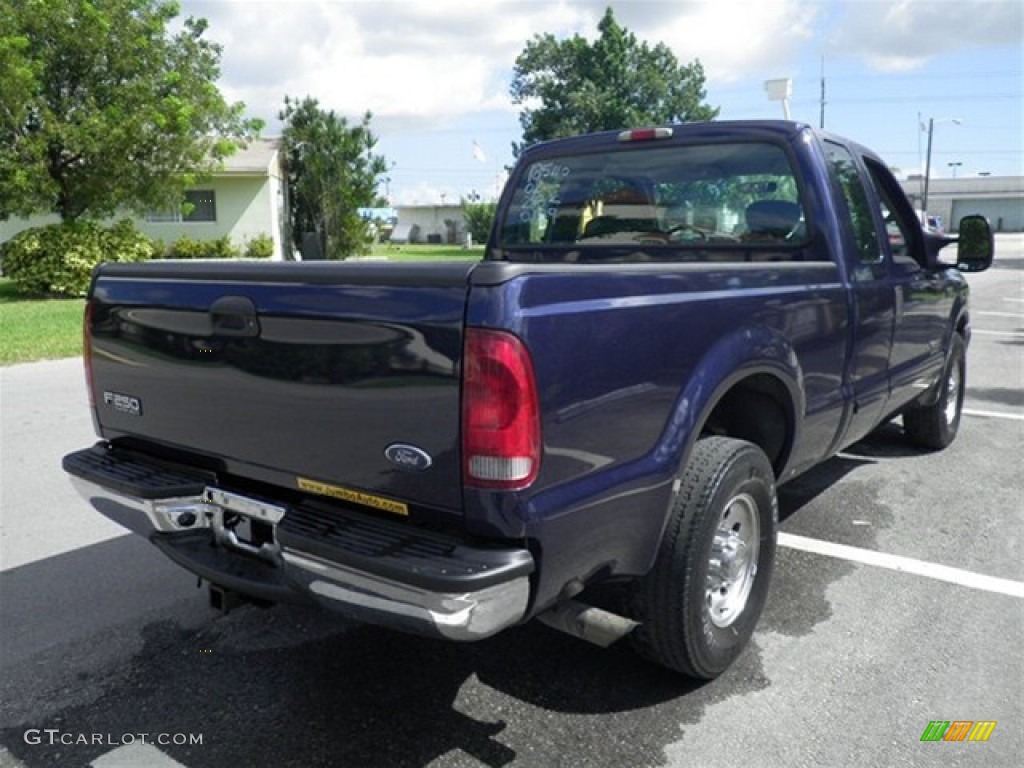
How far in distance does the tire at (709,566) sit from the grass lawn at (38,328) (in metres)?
6.39

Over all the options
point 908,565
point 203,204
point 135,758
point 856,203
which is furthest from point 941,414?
point 203,204

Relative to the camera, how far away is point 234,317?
2.70m

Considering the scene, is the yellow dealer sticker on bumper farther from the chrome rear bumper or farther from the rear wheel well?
the rear wheel well

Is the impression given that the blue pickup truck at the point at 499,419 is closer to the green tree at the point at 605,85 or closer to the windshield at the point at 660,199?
the windshield at the point at 660,199

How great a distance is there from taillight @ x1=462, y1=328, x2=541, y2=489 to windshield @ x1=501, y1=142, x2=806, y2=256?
222 cm

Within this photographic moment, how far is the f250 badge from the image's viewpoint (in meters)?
3.12

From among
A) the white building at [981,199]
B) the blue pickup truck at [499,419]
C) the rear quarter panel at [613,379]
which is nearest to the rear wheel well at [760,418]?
the blue pickup truck at [499,419]

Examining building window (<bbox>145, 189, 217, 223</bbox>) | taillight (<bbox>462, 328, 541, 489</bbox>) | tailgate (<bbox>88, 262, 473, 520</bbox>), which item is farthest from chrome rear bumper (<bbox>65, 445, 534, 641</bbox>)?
building window (<bbox>145, 189, 217, 223</bbox>)

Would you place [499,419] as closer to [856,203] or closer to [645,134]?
[645,134]

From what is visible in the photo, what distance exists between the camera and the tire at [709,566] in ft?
9.09

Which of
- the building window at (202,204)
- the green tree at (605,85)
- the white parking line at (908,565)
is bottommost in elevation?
the white parking line at (908,565)

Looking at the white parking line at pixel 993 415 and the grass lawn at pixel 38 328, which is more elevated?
the grass lawn at pixel 38 328

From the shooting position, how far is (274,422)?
8.69 ft

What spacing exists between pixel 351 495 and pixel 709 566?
130 cm
